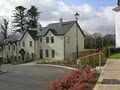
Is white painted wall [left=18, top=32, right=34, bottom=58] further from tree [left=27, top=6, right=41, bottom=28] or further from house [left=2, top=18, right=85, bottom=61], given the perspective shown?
tree [left=27, top=6, right=41, bottom=28]

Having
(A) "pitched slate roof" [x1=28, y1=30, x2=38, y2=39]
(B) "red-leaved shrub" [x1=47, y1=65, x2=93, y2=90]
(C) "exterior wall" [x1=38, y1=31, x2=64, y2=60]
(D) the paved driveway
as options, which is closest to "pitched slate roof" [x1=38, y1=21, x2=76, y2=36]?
(C) "exterior wall" [x1=38, y1=31, x2=64, y2=60]

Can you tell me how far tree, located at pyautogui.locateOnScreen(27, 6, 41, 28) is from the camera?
80.4m

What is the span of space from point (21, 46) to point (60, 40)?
49.7ft

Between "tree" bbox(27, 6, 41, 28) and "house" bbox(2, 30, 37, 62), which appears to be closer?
"house" bbox(2, 30, 37, 62)

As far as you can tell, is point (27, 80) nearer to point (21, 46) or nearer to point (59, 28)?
point (59, 28)

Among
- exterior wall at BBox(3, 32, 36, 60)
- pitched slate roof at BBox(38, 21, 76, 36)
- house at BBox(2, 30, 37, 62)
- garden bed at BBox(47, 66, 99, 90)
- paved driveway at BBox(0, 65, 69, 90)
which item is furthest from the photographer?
exterior wall at BBox(3, 32, 36, 60)

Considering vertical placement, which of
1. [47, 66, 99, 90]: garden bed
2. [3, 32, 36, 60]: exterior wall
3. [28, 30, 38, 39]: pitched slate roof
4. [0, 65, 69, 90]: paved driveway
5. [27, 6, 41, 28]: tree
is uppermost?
[27, 6, 41, 28]: tree

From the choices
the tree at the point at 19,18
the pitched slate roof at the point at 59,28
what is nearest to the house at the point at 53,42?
the pitched slate roof at the point at 59,28

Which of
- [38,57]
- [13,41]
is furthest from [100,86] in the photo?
[13,41]

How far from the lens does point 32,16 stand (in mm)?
81250

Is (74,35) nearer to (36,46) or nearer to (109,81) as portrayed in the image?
(36,46)

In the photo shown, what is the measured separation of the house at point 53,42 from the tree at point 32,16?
22.0 meters

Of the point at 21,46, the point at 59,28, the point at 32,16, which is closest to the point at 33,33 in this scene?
the point at 21,46

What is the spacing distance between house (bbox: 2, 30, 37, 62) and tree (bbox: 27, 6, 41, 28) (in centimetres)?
1636
